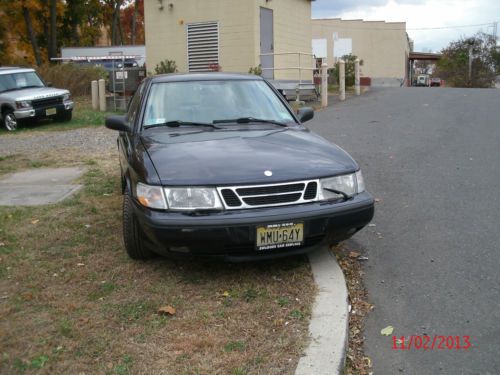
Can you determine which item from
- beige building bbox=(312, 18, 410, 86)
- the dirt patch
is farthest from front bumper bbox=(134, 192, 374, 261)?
beige building bbox=(312, 18, 410, 86)

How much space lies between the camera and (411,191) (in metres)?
6.54

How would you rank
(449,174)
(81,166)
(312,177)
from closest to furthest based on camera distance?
(312,177)
(449,174)
(81,166)

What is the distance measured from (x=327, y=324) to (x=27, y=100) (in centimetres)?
1354

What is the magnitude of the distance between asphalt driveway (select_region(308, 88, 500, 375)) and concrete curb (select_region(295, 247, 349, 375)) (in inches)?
7.9

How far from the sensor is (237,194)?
3797mm

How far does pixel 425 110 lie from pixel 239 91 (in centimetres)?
974

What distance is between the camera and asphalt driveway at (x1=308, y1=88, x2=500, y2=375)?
10.7 feet

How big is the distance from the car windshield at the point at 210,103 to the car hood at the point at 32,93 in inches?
431

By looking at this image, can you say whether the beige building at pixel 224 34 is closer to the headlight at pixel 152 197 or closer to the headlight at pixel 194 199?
the headlight at pixel 152 197

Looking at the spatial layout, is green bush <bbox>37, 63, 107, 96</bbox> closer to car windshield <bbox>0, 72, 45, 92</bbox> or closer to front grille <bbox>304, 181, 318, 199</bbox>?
car windshield <bbox>0, 72, 45, 92</bbox>

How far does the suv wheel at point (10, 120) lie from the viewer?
49.2 ft

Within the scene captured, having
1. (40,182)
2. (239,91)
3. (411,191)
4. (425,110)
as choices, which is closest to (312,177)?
(239,91)

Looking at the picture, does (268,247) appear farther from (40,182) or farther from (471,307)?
(40,182)

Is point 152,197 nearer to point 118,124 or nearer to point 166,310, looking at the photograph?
point 166,310
